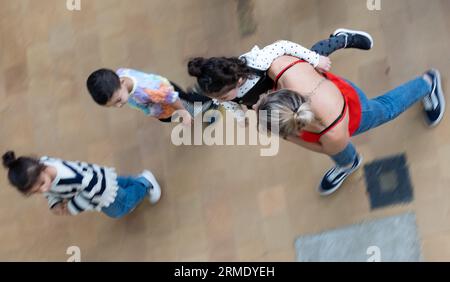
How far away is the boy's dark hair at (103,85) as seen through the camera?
8.98 feet

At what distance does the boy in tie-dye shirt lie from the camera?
275cm

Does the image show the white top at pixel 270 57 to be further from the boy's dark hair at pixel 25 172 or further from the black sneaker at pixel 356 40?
the boy's dark hair at pixel 25 172

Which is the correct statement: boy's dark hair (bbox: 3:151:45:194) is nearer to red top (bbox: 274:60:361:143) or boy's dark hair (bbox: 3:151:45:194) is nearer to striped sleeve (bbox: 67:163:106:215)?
striped sleeve (bbox: 67:163:106:215)

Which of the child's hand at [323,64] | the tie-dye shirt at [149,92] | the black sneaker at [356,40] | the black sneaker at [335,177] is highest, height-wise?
the black sneaker at [356,40]

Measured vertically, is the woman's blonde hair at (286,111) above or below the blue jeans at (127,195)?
below

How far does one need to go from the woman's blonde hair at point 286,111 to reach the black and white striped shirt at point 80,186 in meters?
1.15

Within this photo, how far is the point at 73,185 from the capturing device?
2.82m

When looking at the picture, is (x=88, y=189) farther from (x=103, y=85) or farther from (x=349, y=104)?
(x=349, y=104)

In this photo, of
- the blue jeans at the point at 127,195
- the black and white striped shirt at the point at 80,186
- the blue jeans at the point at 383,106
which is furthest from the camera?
the blue jeans at the point at 127,195

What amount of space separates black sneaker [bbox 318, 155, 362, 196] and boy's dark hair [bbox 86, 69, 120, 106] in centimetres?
125
